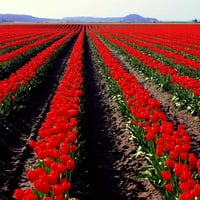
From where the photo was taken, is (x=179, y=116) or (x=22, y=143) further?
(x=179, y=116)

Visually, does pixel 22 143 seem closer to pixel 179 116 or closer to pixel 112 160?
pixel 112 160

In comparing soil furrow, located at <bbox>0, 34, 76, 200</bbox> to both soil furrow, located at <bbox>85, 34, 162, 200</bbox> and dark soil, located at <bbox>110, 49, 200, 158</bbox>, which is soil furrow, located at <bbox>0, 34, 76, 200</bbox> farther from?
dark soil, located at <bbox>110, 49, 200, 158</bbox>

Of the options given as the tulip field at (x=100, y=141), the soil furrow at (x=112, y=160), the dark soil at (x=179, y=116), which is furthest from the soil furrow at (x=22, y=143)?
the dark soil at (x=179, y=116)

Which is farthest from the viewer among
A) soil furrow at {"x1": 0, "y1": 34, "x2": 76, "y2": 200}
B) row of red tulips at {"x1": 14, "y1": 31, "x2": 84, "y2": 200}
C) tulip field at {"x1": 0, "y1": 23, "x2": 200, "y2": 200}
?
soil furrow at {"x1": 0, "y1": 34, "x2": 76, "y2": 200}

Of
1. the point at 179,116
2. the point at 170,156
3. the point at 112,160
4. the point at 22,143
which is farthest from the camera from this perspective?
the point at 179,116

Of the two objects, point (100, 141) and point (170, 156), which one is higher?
point (170, 156)

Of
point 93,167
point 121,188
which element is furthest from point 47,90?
point 121,188

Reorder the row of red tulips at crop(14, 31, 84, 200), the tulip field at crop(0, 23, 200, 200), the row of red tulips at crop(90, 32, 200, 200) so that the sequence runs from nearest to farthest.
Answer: the row of red tulips at crop(14, 31, 84, 200) < the row of red tulips at crop(90, 32, 200, 200) < the tulip field at crop(0, 23, 200, 200)

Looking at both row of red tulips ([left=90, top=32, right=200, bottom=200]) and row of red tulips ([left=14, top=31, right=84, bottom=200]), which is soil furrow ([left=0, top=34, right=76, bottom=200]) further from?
row of red tulips ([left=90, top=32, right=200, bottom=200])

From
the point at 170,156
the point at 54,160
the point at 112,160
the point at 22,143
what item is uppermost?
the point at 170,156

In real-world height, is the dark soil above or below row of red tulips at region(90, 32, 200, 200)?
below

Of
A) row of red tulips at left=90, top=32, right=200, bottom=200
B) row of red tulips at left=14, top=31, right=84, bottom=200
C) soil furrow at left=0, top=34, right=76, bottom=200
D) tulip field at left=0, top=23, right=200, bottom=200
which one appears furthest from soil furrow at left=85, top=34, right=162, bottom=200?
soil furrow at left=0, top=34, right=76, bottom=200

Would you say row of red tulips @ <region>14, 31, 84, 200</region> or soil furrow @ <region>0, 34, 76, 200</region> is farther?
soil furrow @ <region>0, 34, 76, 200</region>

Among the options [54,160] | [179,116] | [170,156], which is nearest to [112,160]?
[54,160]
